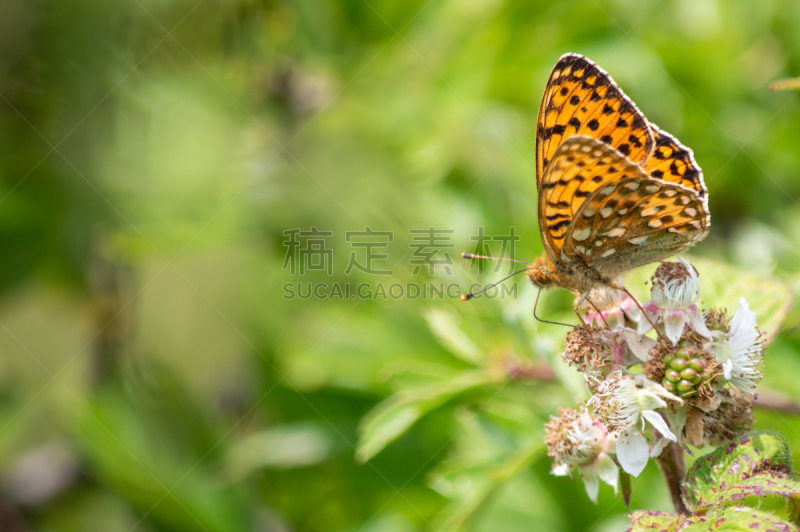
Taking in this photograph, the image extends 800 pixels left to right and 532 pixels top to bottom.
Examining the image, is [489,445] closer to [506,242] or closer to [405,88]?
[506,242]

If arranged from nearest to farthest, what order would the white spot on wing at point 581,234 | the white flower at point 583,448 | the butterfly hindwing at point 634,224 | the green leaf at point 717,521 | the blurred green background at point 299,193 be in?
1. the green leaf at point 717,521
2. the white flower at point 583,448
3. the butterfly hindwing at point 634,224
4. the white spot on wing at point 581,234
5. the blurred green background at point 299,193

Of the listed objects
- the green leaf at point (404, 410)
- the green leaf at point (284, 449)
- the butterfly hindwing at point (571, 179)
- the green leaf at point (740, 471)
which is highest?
the butterfly hindwing at point (571, 179)

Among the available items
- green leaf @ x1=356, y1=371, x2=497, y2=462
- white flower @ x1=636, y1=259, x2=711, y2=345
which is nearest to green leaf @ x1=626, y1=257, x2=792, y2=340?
white flower @ x1=636, y1=259, x2=711, y2=345

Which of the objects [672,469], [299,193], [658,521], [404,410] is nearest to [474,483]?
[404,410]

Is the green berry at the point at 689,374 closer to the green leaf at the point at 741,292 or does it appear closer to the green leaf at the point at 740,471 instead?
the green leaf at the point at 740,471

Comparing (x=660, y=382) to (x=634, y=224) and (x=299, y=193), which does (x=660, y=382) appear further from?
(x=299, y=193)

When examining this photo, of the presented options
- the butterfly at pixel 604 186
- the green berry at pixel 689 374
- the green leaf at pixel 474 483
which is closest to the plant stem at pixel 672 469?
the green berry at pixel 689 374

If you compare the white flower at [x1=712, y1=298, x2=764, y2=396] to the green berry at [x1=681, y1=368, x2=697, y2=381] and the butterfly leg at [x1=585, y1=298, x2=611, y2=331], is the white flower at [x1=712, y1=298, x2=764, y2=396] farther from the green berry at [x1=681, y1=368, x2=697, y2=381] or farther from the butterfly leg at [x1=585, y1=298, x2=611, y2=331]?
the butterfly leg at [x1=585, y1=298, x2=611, y2=331]
